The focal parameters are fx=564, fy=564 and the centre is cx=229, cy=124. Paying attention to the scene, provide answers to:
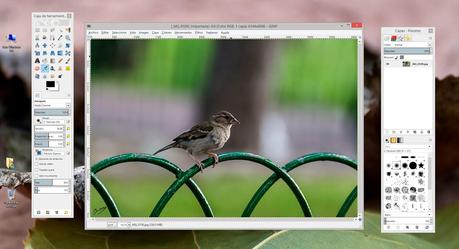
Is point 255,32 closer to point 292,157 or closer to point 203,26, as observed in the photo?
point 203,26

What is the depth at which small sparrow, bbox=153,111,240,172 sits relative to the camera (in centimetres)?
96

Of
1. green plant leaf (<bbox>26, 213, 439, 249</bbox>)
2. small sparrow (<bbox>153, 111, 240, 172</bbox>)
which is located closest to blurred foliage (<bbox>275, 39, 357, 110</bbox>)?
small sparrow (<bbox>153, 111, 240, 172</bbox>)

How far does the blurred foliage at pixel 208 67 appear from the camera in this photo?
927mm

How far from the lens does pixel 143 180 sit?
96 cm

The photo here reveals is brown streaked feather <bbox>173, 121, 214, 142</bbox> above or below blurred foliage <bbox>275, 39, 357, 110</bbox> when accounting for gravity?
below

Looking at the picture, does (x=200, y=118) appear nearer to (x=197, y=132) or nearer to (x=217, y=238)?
(x=197, y=132)

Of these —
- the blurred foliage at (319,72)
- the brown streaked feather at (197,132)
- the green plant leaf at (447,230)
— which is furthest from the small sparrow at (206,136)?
the green plant leaf at (447,230)


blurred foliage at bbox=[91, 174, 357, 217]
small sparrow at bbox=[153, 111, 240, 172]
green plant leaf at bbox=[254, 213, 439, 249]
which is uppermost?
small sparrow at bbox=[153, 111, 240, 172]

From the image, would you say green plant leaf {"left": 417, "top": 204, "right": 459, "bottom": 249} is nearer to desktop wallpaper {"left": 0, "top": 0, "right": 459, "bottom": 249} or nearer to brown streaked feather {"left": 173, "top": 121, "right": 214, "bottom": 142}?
desktop wallpaper {"left": 0, "top": 0, "right": 459, "bottom": 249}

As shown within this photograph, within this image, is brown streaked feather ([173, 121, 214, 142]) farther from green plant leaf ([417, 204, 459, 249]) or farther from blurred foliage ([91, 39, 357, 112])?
green plant leaf ([417, 204, 459, 249])

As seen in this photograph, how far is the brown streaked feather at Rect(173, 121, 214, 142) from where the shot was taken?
0.96m

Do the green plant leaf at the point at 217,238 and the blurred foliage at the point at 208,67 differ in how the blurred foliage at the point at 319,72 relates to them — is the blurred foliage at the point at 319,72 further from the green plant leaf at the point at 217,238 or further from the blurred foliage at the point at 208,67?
the green plant leaf at the point at 217,238

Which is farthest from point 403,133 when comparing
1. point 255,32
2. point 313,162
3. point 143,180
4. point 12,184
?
point 12,184

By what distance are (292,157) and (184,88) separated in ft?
0.71
